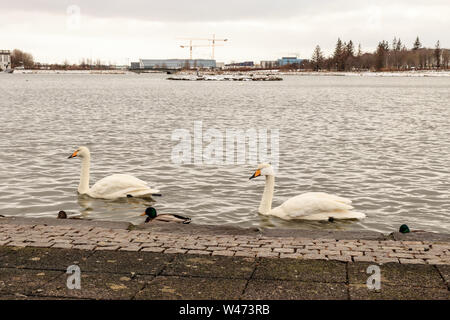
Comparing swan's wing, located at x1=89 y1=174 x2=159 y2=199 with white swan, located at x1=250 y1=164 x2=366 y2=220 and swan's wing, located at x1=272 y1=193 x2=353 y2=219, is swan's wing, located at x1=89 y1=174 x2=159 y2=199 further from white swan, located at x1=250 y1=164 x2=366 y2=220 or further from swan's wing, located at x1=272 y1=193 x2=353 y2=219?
swan's wing, located at x1=272 y1=193 x2=353 y2=219

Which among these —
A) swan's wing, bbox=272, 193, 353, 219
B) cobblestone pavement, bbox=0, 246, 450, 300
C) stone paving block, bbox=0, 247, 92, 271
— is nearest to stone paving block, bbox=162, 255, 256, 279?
cobblestone pavement, bbox=0, 246, 450, 300

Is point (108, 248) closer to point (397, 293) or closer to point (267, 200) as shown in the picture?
point (397, 293)

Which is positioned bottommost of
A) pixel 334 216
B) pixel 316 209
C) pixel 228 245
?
pixel 334 216

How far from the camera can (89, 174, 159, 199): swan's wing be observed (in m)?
13.1

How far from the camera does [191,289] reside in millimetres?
5688

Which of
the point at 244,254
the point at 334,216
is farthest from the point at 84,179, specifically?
the point at 244,254

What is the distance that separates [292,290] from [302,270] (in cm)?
61

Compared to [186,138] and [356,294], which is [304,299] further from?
[186,138]

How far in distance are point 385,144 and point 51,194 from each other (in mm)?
14736

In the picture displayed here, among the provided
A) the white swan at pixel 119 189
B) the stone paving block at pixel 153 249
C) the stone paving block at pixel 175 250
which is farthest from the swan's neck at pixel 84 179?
the stone paving block at pixel 175 250

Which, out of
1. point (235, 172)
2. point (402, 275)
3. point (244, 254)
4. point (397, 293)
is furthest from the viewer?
point (235, 172)

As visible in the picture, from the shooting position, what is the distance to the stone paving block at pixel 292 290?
5523 millimetres

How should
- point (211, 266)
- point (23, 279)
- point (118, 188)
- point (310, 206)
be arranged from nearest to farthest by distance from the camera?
point (23, 279)
point (211, 266)
point (310, 206)
point (118, 188)

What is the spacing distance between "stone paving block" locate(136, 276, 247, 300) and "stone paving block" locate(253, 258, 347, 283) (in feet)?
1.31
